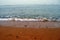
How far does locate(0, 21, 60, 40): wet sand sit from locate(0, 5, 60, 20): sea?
158 millimetres

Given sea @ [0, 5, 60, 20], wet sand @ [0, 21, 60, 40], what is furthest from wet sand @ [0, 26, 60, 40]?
sea @ [0, 5, 60, 20]

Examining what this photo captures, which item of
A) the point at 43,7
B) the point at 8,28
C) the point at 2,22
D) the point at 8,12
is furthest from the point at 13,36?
the point at 43,7

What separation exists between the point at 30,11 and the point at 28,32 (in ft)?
1.03

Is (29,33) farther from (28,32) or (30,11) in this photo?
(30,11)

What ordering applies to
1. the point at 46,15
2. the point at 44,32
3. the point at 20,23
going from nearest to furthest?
the point at 44,32
the point at 20,23
the point at 46,15

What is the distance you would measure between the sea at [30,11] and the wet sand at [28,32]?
0.52 ft

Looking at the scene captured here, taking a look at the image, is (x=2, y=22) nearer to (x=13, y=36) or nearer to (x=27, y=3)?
(x=13, y=36)

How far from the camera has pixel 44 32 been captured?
2.83ft

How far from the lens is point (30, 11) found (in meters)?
1.12

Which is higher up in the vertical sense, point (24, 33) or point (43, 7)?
point (43, 7)

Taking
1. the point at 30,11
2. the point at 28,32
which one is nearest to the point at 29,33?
the point at 28,32

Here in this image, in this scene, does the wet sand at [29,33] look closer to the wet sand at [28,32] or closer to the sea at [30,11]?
the wet sand at [28,32]

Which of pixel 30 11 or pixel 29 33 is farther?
pixel 30 11

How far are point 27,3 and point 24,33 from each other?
1.24ft
